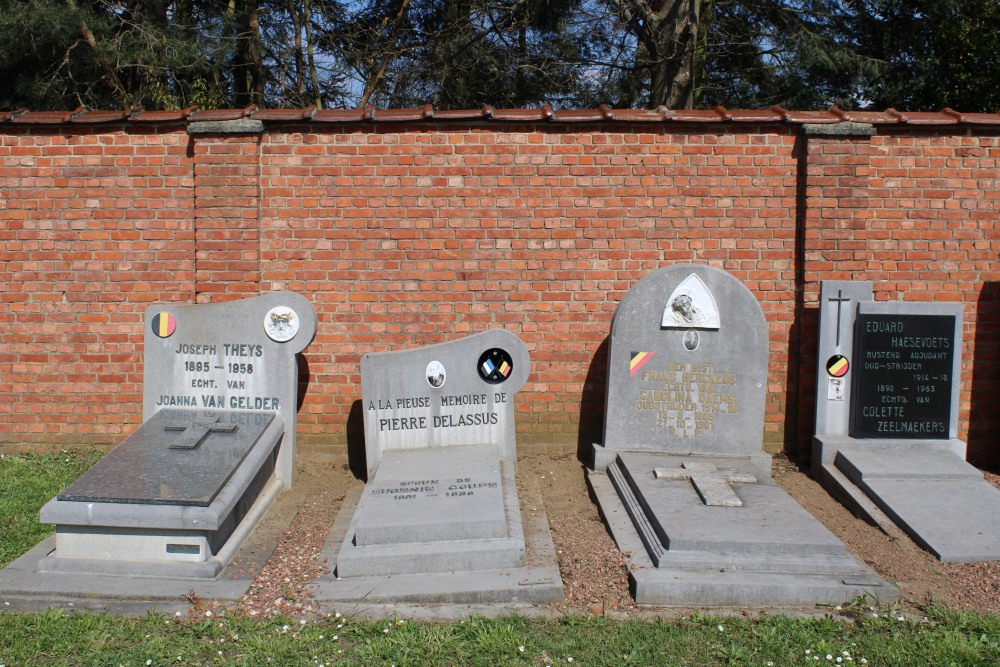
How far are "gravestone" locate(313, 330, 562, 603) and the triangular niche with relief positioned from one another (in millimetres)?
1112

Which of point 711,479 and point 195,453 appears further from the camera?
point 711,479

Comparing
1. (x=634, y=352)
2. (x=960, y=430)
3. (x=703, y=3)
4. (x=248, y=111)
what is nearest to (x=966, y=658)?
(x=634, y=352)

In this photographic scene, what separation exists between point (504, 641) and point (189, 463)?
2.32 metres

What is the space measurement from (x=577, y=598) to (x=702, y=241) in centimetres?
335

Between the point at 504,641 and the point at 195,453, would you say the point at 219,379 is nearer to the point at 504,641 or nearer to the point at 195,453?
the point at 195,453

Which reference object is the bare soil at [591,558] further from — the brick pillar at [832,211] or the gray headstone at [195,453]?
the brick pillar at [832,211]

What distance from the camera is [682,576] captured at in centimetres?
419

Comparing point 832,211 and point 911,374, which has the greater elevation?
point 832,211

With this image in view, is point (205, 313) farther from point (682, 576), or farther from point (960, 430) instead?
point (960, 430)

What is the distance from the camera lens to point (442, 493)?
4898 millimetres

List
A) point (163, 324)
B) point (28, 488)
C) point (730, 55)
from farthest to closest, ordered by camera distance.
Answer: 1. point (730, 55)
2. point (163, 324)
3. point (28, 488)

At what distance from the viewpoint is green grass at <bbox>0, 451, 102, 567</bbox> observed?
486 centimetres

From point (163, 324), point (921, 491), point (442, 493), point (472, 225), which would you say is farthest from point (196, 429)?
point (921, 491)

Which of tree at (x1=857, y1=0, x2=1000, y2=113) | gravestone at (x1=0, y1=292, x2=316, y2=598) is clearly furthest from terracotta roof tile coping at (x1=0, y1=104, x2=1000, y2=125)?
tree at (x1=857, y1=0, x2=1000, y2=113)
